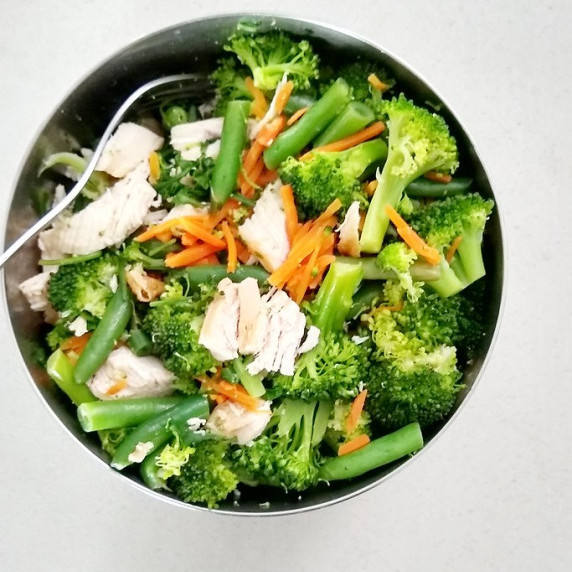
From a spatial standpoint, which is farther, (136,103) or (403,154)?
(136,103)

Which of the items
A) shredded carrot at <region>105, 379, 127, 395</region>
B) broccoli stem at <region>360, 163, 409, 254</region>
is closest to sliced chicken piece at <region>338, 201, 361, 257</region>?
broccoli stem at <region>360, 163, 409, 254</region>

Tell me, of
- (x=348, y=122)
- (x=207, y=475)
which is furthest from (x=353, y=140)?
(x=207, y=475)

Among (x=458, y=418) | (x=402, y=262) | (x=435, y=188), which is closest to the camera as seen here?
(x=402, y=262)

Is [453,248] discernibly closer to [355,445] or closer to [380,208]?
[380,208]

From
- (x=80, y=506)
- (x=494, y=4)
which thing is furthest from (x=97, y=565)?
(x=494, y=4)

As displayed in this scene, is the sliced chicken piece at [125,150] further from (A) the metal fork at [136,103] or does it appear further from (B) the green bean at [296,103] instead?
(B) the green bean at [296,103]
